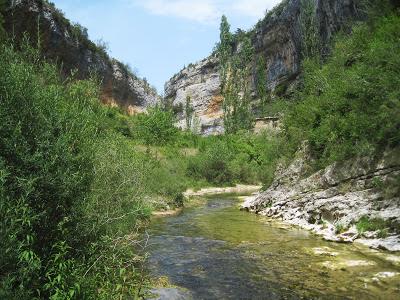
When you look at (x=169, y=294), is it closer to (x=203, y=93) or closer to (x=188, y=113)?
(x=188, y=113)

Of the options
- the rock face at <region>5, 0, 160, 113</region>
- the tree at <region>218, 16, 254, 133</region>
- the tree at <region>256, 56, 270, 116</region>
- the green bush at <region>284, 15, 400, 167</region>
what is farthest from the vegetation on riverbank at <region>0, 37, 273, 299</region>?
the tree at <region>256, 56, 270, 116</region>

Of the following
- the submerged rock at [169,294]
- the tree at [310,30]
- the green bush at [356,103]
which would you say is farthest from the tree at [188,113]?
the submerged rock at [169,294]

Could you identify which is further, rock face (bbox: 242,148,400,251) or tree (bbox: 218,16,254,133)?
tree (bbox: 218,16,254,133)

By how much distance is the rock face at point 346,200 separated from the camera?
16.0 metres

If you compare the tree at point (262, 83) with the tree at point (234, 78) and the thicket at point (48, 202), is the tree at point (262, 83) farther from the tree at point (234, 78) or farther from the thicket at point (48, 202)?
the thicket at point (48, 202)

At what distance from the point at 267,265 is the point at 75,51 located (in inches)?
2223

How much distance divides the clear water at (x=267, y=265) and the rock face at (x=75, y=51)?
1974cm

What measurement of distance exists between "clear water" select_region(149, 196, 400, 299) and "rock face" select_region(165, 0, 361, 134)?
34033mm

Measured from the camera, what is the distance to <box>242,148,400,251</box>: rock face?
1603cm

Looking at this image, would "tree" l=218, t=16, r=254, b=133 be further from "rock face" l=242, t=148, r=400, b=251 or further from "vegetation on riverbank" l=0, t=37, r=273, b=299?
"vegetation on riverbank" l=0, t=37, r=273, b=299

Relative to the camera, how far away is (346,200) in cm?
1861

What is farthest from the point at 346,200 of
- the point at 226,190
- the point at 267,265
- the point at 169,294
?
the point at 226,190

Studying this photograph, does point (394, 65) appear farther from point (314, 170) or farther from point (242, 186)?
point (242, 186)

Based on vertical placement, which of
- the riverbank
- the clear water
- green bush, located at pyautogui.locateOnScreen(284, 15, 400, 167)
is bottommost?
the clear water
